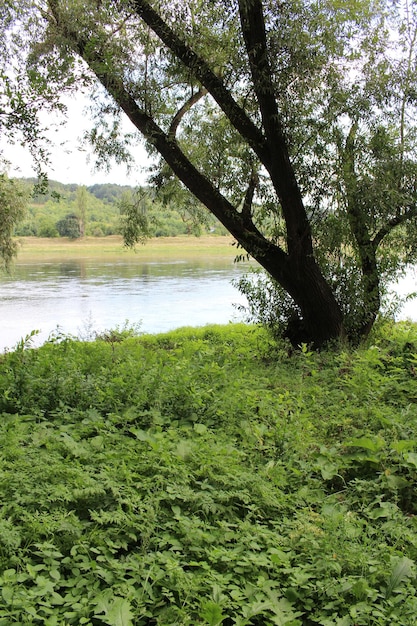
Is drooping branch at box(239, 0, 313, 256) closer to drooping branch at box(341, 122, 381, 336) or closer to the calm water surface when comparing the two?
drooping branch at box(341, 122, 381, 336)

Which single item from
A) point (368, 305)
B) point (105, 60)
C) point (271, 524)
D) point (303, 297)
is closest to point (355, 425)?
point (271, 524)

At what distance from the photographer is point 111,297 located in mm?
21750

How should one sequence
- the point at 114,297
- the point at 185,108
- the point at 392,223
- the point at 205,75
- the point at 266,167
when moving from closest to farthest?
the point at 205,75, the point at 266,167, the point at 392,223, the point at 185,108, the point at 114,297

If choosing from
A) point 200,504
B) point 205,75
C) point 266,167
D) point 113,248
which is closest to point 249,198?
point 266,167

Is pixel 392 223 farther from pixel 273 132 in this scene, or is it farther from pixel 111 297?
pixel 111 297

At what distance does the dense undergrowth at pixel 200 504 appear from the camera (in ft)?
6.75

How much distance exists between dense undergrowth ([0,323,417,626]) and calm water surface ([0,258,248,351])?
24.3ft

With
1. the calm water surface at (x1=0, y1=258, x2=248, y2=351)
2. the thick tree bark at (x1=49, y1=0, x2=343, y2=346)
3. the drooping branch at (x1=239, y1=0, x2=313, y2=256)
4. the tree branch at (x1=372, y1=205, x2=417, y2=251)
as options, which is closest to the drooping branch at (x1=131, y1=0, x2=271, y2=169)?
the thick tree bark at (x1=49, y1=0, x2=343, y2=346)

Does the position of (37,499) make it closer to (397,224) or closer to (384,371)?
(384,371)

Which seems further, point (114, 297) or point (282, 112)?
point (114, 297)

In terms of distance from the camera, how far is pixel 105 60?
6430 mm

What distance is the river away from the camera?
16.2m

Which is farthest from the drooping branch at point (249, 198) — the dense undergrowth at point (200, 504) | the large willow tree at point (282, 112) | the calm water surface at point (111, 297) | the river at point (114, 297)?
the calm water surface at point (111, 297)

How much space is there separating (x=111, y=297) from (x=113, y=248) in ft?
45.4
